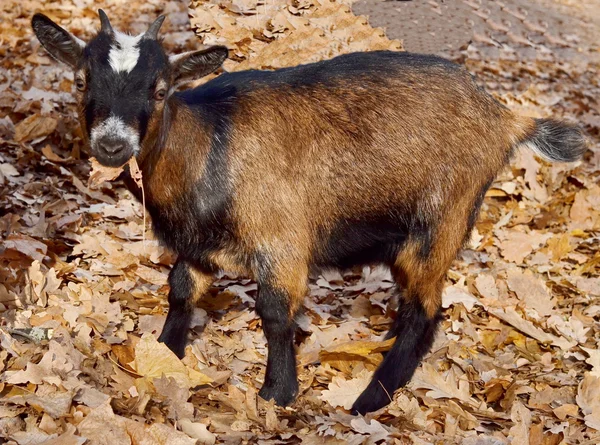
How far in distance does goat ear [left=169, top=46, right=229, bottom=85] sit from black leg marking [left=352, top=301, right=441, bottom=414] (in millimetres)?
2009

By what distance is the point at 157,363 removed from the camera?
4844 millimetres

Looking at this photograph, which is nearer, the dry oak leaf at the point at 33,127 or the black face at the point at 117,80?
the black face at the point at 117,80

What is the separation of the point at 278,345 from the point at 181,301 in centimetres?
76

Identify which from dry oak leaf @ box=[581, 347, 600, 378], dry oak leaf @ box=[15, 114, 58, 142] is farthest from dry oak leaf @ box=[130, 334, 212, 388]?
dry oak leaf @ box=[15, 114, 58, 142]

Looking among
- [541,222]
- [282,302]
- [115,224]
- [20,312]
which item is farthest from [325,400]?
[541,222]

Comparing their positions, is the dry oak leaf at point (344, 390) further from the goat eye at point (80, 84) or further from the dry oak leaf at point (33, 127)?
the dry oak leaf at point (33, 127)

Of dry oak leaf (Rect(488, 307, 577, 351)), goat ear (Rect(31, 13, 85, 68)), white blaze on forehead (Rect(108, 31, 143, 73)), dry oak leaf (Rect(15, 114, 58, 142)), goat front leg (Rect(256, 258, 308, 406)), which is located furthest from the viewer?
dry oak leaf (Rect(15, 114, 58, 142))

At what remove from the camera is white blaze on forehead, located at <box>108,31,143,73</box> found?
14.3ft

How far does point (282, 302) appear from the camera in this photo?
5.01 metres

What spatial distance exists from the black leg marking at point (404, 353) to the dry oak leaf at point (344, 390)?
0.16 ft

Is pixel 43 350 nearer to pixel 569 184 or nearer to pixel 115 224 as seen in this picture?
pixel 115 224

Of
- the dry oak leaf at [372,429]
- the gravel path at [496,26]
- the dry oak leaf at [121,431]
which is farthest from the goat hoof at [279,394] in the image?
the gravel path at [496,26]

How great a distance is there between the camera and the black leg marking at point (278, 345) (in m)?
5.00

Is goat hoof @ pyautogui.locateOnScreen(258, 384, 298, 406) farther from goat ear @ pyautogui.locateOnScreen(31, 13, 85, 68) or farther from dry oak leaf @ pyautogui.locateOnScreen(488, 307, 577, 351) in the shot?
goat ear @ pyautogui.locateOnScreen(31, 13, 85, 68)
